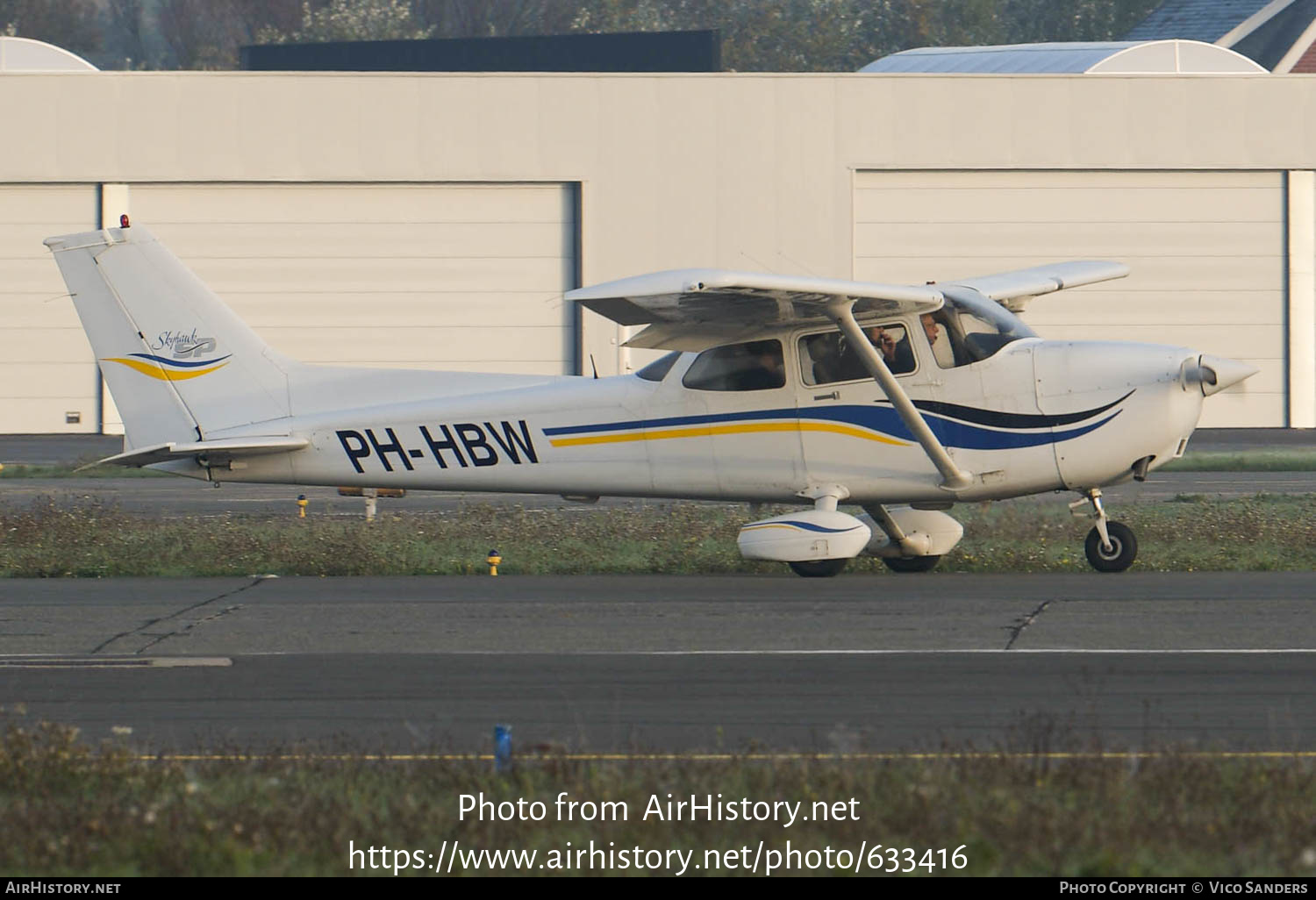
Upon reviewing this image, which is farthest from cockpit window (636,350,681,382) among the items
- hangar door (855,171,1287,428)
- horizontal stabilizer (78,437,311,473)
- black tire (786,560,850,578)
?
hangar door (855,171,1287,428)

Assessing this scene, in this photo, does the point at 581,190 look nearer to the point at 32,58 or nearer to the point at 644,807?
the point at 32,58

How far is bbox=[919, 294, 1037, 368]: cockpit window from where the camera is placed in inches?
521

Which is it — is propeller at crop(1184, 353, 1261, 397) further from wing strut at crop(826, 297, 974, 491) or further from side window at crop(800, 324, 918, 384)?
side window at crop(800, 324, 918, 384)

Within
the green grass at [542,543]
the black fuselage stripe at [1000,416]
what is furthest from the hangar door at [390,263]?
the black fuselage stripe at [1000,416]

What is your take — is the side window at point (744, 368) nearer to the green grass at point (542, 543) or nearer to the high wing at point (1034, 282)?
the green grass at point (542, 543)

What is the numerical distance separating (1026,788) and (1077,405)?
7.09 m

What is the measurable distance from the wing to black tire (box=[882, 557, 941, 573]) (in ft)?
6.73

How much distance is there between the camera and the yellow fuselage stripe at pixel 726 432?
43.9ft

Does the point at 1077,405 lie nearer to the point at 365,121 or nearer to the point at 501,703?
the point at 501,703

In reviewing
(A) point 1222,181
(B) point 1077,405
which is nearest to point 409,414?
(B) point 1077,405

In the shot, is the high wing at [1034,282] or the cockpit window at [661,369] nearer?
the cockpit window at [661,369]

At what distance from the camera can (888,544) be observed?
548 inches

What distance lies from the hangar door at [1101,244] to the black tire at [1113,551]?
21449 millimetres

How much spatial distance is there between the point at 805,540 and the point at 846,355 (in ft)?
5.15
